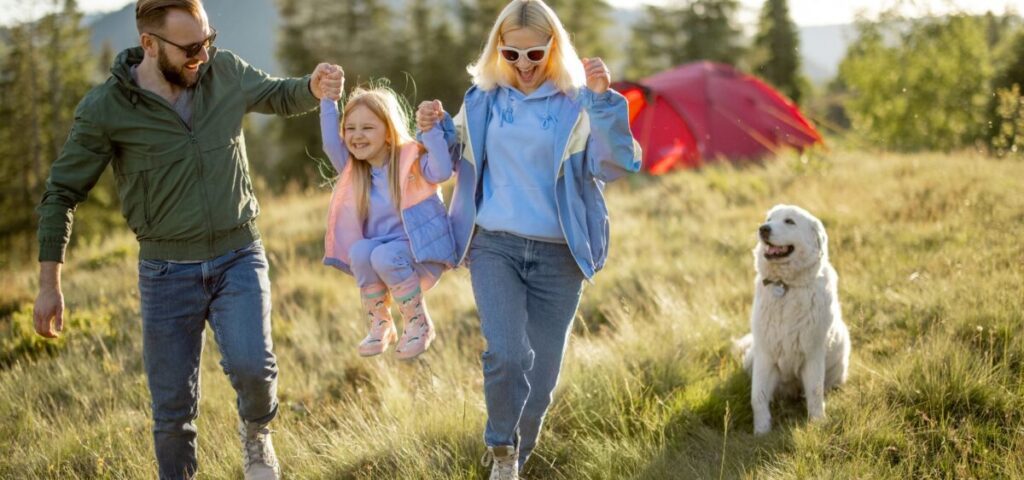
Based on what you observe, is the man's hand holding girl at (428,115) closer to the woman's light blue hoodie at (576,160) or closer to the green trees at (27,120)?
the woman's light blue hoodie at (576,160)

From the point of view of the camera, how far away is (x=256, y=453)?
12.1 feet

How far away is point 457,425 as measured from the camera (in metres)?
4.23

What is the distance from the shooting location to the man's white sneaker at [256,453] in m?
A: 3.69

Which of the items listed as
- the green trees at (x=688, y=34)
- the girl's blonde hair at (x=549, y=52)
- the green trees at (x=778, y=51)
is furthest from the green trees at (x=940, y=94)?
the green trees at (x=688, y=34)

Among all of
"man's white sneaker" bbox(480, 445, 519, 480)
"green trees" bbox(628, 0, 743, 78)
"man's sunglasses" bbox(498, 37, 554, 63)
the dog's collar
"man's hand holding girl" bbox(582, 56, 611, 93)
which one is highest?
"green trees" bbox(628, 0, 743, 78)

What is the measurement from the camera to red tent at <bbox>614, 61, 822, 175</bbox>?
15.4m

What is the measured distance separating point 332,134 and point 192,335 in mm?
1116

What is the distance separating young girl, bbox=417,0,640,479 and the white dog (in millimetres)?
1520

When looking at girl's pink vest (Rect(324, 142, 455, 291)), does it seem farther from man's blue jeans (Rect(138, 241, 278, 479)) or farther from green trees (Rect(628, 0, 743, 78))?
green trees (Rect(628, 0, 743, 78))

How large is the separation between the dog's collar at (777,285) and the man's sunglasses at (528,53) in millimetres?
2159

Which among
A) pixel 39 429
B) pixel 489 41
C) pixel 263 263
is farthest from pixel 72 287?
pixel 489 41

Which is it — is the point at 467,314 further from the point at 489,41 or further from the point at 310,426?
the point at 489,41

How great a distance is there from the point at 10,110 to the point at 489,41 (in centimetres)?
2704

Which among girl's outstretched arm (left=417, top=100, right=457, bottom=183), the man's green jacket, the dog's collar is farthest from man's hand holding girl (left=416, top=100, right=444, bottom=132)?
the dog's collar
